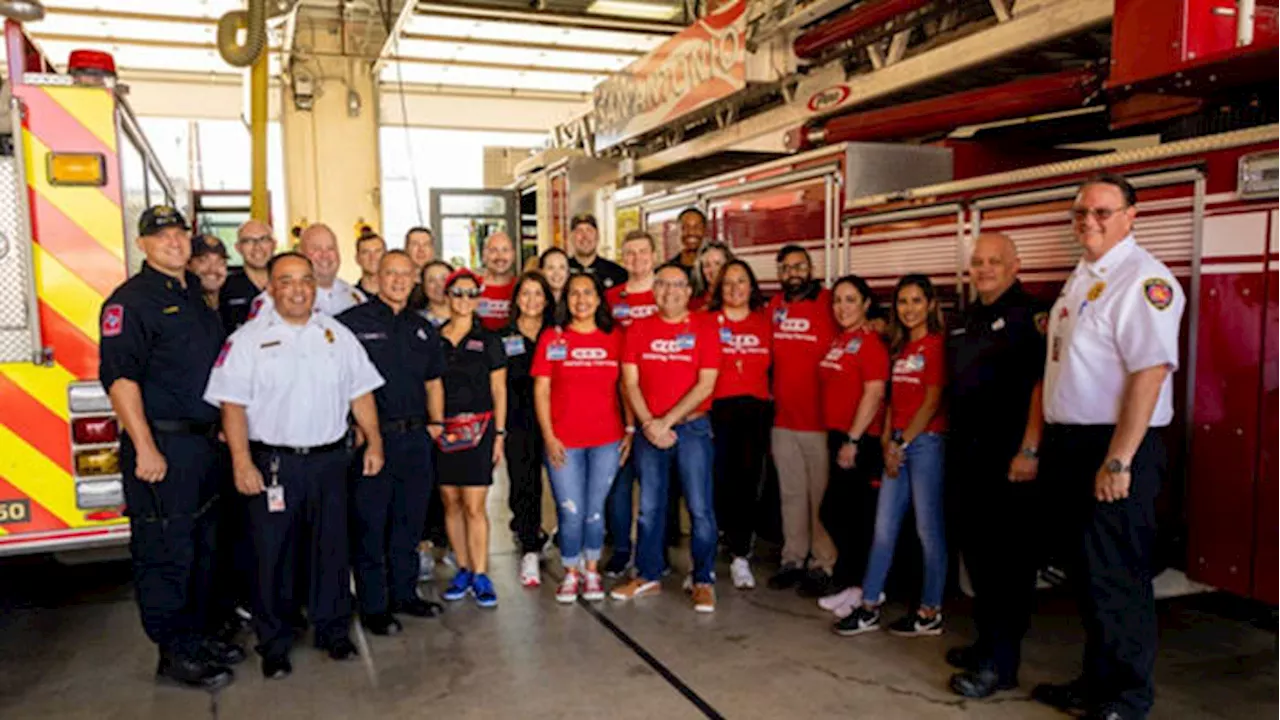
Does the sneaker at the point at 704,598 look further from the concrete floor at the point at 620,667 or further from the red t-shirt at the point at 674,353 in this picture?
the red t-shirt at the point at 674,353

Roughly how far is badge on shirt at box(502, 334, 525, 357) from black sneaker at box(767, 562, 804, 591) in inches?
71.3

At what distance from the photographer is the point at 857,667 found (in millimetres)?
3949

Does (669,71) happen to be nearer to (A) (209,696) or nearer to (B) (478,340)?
(B) (478,340)

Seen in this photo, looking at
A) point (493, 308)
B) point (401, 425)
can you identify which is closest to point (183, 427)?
point (401, 425)

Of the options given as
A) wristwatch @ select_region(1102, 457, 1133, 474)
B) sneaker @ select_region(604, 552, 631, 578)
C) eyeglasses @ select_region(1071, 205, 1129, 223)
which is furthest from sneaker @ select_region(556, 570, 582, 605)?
eyeglasses @ select_region(1071, 205, 1129, 223)

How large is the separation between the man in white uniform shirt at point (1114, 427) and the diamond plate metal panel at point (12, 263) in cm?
417

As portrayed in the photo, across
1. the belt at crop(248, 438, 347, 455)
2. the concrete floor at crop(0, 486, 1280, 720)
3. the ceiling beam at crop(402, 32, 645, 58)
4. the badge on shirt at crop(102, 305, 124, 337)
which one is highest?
the ceiling beam at crop(402, 32, 645, 58)

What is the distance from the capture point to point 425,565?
5.35 metres

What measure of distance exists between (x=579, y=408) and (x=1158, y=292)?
257 centimetres

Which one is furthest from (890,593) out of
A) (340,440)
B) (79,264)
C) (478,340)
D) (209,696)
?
(79,264)

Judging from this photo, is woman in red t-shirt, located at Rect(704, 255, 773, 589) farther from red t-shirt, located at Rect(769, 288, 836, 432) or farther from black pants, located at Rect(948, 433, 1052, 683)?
black pants, located at Rect(948, 433, 1052, 683)

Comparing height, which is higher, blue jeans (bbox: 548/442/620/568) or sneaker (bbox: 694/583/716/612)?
blue jeans (bbox: 548/442/620/568)

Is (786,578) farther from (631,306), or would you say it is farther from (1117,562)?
(1117,562)

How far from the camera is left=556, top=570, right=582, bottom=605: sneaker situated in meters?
4.77
